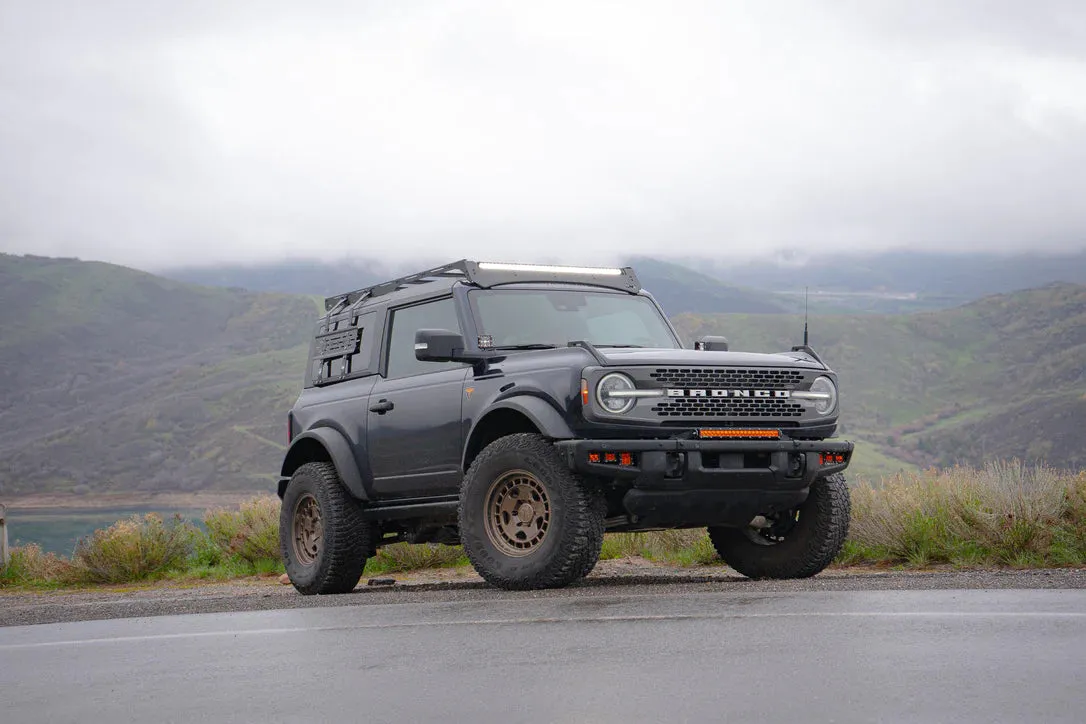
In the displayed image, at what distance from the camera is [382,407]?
37.6 feet

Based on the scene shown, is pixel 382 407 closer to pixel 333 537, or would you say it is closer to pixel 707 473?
pixel 333 537

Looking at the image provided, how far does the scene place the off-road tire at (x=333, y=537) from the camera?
38.8 feet

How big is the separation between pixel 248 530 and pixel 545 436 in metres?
11.1

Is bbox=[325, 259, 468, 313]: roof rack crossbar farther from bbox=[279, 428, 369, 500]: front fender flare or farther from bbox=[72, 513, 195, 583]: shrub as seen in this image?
bbox=[72, 513, 195, 583]: shrub

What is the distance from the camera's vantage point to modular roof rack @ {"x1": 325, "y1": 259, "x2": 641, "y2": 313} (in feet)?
37.1

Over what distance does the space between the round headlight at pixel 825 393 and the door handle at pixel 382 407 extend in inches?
128

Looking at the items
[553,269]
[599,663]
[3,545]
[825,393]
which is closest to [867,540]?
[825,393]

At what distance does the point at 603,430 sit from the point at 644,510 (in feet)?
1.93

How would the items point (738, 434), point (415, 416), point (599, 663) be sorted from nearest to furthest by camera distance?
point (599, 663) → point (738, 434) → point (415, 416)

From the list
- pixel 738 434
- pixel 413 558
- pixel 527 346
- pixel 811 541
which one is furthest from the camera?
pixel 413 558

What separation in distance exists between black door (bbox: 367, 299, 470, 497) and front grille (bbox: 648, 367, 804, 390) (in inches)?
66.9

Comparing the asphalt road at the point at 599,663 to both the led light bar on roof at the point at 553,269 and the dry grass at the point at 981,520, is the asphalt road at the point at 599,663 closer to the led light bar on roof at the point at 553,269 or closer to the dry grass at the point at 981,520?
the led light bar on roof at the point at 553,269

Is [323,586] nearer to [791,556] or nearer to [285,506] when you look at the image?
[285,506]

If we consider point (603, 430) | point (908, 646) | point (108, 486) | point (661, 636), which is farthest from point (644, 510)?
point (108, 486)
